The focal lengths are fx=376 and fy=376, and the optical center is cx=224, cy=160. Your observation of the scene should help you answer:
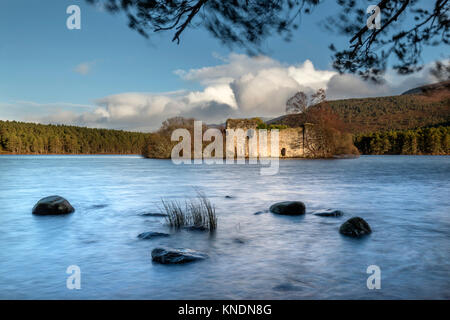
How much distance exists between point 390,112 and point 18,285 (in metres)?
112

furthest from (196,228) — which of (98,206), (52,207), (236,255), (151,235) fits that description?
(98,206)

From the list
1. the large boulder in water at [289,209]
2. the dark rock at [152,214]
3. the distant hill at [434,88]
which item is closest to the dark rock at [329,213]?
the large boulder in water at [289,209]

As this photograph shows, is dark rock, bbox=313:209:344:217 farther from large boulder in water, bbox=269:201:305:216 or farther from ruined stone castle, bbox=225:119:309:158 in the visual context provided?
Answer: ruined stone castle, bbox=225:119:309:158

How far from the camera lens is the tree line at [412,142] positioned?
8031cm

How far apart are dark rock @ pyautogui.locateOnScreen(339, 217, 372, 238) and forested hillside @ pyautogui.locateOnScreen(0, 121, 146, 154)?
259 ft

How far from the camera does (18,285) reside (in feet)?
15.6

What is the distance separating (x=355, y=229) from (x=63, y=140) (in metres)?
109

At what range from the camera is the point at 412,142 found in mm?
81062

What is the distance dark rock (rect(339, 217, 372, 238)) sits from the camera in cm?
730

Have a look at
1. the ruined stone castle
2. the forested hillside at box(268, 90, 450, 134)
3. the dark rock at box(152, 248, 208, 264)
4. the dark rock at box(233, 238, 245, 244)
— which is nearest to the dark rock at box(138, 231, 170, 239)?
the dark rock at box(233, 238, 245, 244)

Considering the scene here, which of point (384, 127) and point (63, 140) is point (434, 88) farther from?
point (63, 140)
